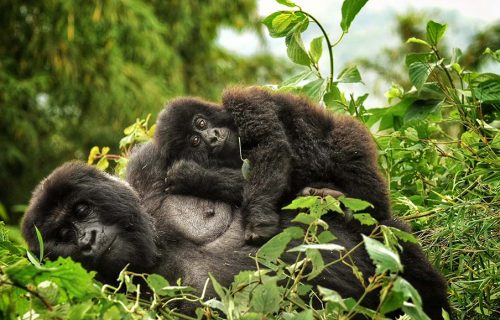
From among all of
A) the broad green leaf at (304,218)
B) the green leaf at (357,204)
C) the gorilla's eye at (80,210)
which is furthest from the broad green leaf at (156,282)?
the gorilla's eye at (80,210)

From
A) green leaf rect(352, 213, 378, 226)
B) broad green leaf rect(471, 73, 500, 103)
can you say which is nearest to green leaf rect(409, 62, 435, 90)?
broad green leaf rect(471, 73, 500, 103)

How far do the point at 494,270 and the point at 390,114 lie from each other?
932 millimetres

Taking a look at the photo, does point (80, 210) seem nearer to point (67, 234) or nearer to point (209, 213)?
point (67, 234)

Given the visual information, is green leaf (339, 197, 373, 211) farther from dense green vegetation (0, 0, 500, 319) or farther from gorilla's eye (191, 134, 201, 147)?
gorilla's eye (191, 134, 201, 147)

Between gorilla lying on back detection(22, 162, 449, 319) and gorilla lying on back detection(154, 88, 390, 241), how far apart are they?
0.34ft

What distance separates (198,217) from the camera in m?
2.70

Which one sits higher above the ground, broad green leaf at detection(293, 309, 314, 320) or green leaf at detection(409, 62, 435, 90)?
green leaf at detection(409, 62, 435, 90)

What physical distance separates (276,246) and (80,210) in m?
0.89

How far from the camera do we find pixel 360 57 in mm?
9766

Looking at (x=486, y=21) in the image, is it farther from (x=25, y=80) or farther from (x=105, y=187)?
(x=105, y=187)

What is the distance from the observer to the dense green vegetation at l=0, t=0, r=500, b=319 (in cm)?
162

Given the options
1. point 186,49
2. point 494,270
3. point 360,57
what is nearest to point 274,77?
point 186,49

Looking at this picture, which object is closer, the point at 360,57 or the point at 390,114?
the point at 390,114

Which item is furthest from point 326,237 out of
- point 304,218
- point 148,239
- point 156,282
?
point 148,239
